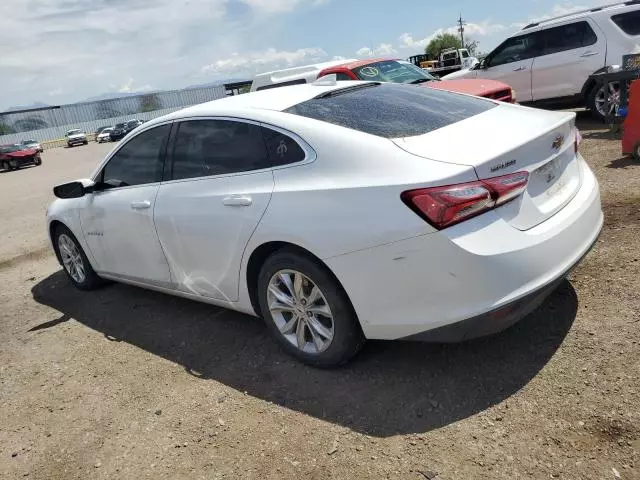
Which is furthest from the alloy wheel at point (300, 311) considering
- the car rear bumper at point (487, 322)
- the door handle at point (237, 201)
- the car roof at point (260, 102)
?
the car roof at point (260, 102)

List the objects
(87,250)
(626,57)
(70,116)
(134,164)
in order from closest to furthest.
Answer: (134,164) → (87,250) → (626,57) → (70,116)

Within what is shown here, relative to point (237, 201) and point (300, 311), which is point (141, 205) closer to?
point (237, 201)

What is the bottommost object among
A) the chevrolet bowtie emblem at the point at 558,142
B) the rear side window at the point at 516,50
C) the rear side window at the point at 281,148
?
the chevrolet bowtie emblem at the point at 558,142

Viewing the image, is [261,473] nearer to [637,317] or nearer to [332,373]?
[332,373]

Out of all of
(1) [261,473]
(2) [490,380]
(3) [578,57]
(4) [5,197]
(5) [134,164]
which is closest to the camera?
(1) [261,473]

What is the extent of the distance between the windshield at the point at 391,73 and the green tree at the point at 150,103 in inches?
2418

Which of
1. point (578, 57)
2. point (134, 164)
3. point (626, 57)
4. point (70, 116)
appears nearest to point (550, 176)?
point (134, 164)

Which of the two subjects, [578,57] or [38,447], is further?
[578,57]

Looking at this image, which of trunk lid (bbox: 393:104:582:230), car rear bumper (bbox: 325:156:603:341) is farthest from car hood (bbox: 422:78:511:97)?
car rear bumper (bbox: 325:156:603:341)

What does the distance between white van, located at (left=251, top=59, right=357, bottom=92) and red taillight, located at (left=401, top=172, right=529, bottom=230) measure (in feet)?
28.8

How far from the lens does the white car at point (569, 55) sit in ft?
31.2

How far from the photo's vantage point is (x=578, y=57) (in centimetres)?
994

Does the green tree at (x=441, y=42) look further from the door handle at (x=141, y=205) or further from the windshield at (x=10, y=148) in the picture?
the door handle at (x=141, y=205)

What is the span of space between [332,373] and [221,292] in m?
0.98
